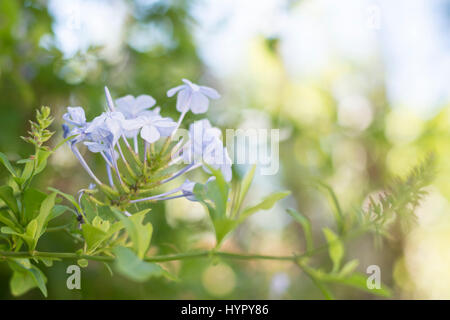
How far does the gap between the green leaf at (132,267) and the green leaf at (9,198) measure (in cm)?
15

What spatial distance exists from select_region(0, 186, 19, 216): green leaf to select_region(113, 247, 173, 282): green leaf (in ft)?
0.51

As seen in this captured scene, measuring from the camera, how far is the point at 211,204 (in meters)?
0.45

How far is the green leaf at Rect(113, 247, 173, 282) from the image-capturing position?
31 cm

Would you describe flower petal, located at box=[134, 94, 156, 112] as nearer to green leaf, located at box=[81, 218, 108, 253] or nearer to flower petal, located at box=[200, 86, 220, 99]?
flower petal, located at box=[200, 86, 220, 99]

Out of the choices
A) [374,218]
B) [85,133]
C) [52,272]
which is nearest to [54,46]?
[52,272]

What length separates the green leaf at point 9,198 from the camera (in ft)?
1.37

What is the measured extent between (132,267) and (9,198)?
18 centimetres

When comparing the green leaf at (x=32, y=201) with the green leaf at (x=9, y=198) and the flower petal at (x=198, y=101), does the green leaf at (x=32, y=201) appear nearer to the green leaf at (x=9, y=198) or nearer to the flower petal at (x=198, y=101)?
the green leaf at (x=9, y=198)

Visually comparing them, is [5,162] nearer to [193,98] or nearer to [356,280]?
[193,98]

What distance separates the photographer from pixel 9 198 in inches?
16.7

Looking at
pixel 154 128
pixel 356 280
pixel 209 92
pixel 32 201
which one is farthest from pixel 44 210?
pixel 356 280

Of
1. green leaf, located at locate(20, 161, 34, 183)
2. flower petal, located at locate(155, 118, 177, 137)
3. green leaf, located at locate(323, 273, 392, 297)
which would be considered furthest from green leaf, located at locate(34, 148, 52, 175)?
green leaf, located at locate(323, 273, 392, 297)
